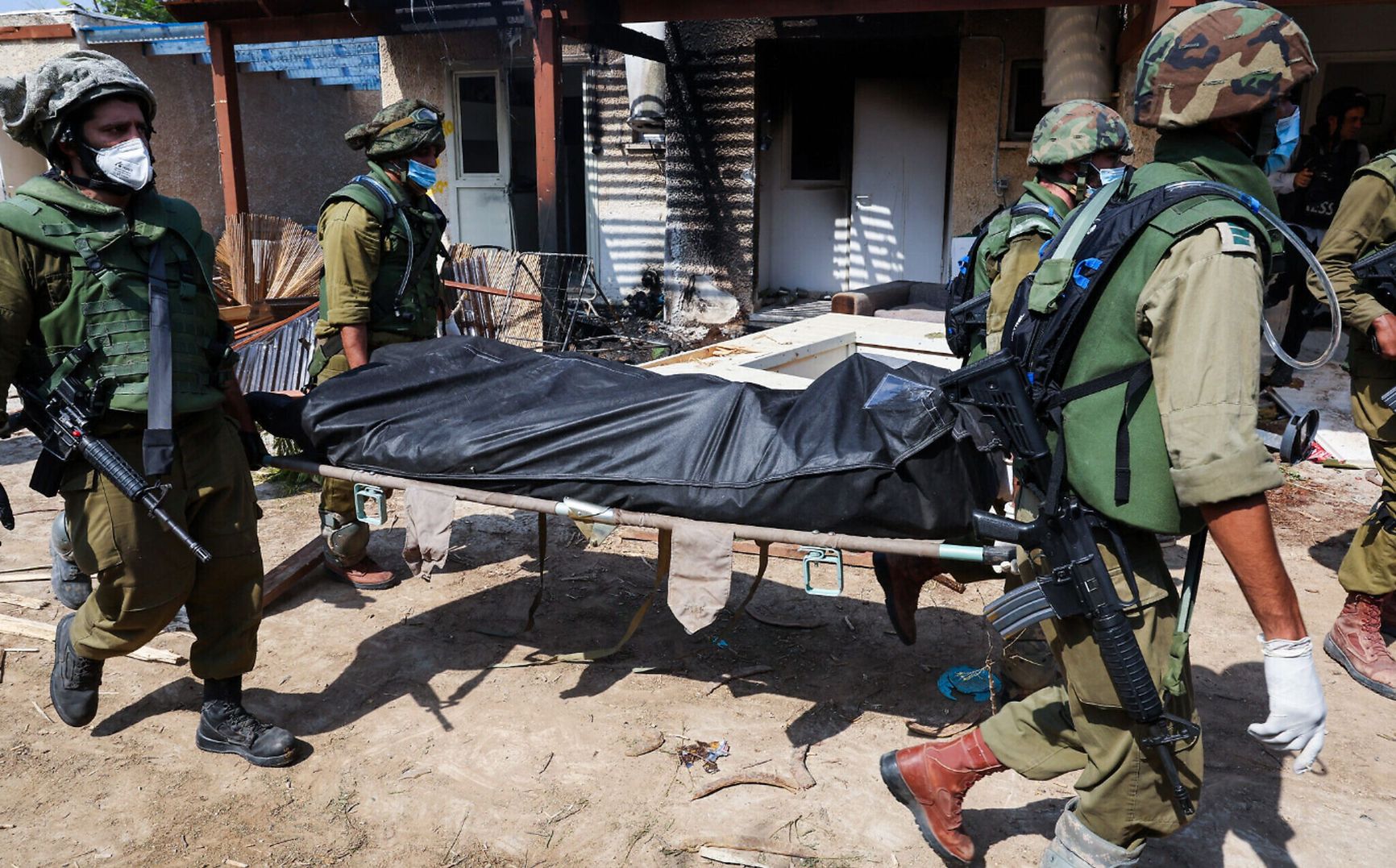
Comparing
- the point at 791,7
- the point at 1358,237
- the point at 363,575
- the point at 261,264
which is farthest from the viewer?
the point at 261,264

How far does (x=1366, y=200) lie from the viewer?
12.2ft

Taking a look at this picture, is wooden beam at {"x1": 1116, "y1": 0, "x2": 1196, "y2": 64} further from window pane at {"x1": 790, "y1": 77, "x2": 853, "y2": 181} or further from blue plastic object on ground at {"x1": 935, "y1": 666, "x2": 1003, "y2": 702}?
blue plastic object on ground at {"x1": 935, "y1": 666, "x2": 1003, "y2": 702}

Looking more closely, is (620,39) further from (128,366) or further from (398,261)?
(128,366)

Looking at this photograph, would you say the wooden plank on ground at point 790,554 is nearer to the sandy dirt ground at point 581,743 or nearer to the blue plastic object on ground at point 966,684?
the sandy dirt ground at point 581,743

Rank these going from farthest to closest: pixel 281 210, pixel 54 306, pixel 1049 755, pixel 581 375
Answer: pixel 281 210
pixel 581 375
pixel 54 306
pixel 1049 755

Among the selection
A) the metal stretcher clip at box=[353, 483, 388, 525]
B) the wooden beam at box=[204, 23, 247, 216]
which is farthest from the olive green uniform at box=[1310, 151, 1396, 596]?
the wooden beam at box=[204, 23, 247, 216]

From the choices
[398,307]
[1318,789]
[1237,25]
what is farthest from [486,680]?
[1237,25]

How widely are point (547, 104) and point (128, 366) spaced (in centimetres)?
555

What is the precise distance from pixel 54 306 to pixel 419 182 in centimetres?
169

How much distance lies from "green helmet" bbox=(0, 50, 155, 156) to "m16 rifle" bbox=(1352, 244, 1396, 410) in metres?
4.10

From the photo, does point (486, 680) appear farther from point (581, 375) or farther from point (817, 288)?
point (817, 288)

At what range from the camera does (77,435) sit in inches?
109

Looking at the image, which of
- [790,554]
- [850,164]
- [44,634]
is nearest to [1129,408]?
[790,554]

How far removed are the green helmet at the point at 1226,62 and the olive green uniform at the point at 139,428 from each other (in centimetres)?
266
